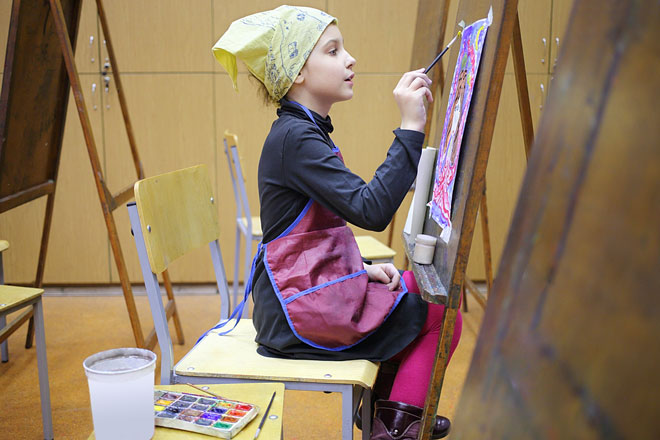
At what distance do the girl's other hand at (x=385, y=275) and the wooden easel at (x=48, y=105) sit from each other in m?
0.79

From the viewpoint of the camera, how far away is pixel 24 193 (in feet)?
7.01

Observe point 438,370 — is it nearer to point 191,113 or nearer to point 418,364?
point 418,364

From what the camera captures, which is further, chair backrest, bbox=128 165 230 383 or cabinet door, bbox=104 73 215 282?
cabinet door, bbox=104 73 215 282

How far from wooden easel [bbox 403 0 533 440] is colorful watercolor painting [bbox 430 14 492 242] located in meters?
0.03

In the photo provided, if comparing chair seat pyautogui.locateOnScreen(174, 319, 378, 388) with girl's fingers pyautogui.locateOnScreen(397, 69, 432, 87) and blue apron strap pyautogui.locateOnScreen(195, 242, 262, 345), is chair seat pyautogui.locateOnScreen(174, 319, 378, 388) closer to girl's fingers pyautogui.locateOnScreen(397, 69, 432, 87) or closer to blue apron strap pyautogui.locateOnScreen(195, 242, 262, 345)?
blue apron strap pyautogui.locateOnScreen(195, 242, 262, 345)

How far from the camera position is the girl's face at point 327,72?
133 centimetres

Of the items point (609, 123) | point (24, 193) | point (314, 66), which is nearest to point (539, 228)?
point (609, 123)

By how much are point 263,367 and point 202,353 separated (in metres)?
0.14

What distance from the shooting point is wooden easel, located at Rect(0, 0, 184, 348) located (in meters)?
1.80

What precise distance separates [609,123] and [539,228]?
0.12 ft

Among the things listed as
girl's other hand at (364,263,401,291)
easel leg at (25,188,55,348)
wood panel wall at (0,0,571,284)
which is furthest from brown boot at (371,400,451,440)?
wood panel wall at (0,0,571,284)

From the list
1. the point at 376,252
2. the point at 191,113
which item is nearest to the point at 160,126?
the point at 191,113

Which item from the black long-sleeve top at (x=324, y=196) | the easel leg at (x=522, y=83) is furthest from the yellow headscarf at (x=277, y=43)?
the easel leg at (x=522, y=83)

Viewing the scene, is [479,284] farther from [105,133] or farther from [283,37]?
[283,37]
